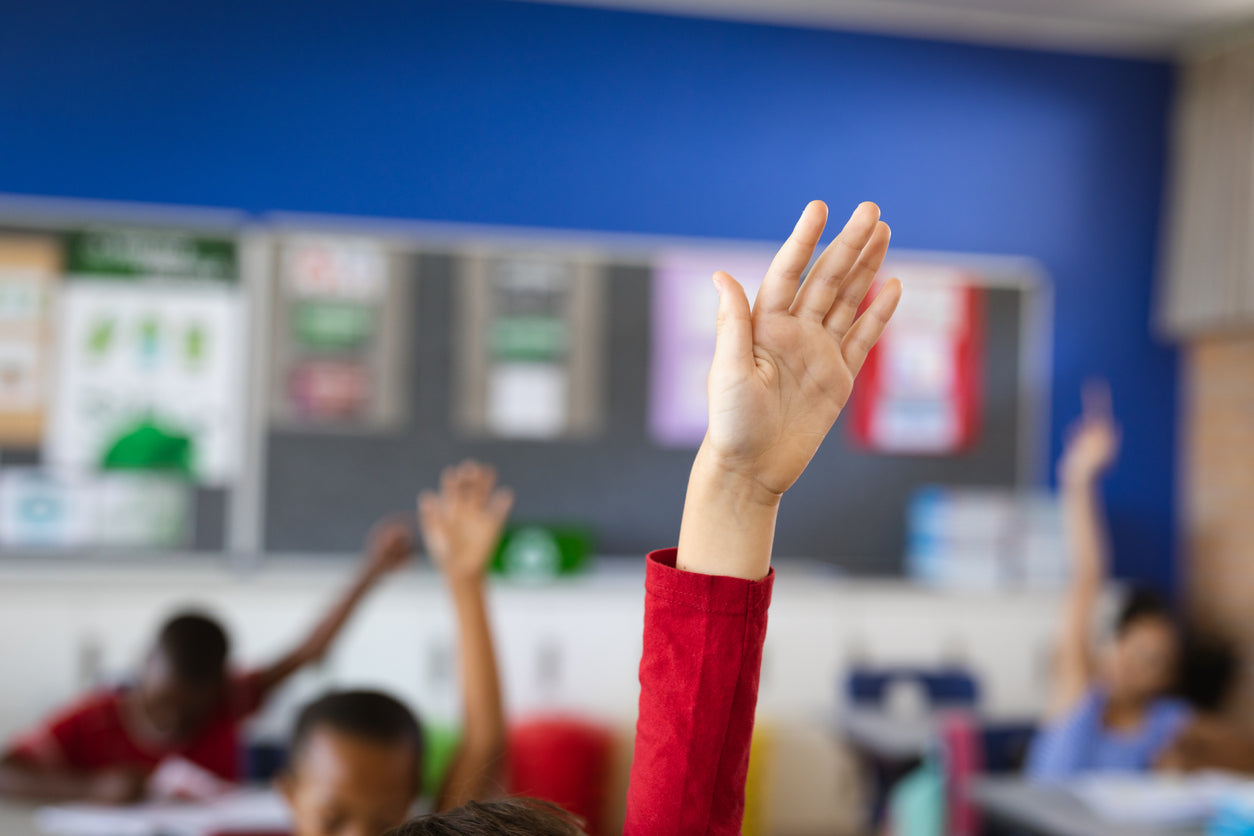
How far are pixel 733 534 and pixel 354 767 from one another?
101cm

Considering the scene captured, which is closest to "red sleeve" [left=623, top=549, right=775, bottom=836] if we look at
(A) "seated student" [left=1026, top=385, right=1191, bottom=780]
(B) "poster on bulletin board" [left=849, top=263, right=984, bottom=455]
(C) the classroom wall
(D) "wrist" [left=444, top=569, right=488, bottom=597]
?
(D) "wrist" [left=444, top=569, right=488, bottom=597]

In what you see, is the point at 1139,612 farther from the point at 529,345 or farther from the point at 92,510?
the point at 92,510

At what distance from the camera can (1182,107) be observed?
4797 millimetres

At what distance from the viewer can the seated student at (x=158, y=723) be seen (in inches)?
91.3

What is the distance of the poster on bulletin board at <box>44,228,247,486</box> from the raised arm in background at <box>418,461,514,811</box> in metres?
2.47

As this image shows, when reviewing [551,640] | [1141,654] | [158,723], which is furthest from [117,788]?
[1141,654]

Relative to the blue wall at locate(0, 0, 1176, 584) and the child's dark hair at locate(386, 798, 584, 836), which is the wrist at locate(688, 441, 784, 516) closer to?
the child's dark hair at locate(386, 798, 584, 836)

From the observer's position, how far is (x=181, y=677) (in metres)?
2.37

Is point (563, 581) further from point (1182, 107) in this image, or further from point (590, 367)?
point (1182, 107)

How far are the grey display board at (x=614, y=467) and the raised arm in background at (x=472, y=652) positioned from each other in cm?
240

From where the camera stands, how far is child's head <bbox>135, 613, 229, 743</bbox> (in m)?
2.37

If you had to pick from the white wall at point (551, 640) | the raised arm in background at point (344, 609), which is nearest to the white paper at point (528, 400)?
the white wall at point (551, 640)

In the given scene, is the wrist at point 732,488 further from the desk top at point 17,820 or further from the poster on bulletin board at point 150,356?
the poster on bulletin board at point 150,356

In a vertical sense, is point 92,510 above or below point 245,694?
above
